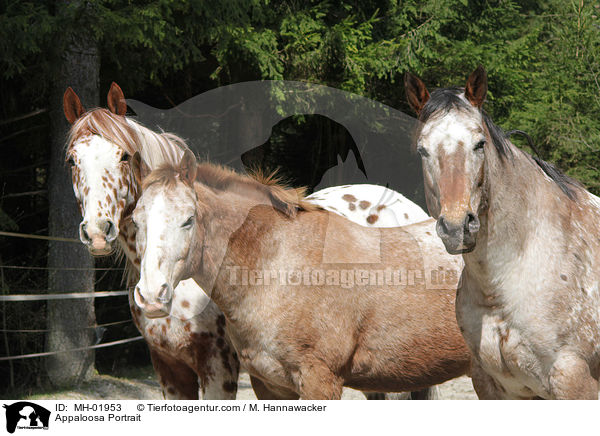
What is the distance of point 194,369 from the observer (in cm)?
404

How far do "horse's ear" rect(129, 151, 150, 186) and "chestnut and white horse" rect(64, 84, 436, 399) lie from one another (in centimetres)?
8

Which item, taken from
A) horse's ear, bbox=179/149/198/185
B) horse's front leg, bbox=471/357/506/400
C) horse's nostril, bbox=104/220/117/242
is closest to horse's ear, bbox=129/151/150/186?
horse's nostril, bbox=104/220/117/242

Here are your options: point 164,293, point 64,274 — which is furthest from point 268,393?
point 64,274

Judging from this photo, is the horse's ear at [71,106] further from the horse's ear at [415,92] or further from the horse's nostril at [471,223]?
the horse's nostril at [471,223]

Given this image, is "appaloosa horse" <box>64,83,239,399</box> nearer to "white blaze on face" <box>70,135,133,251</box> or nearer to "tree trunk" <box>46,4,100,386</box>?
"white blaze on face" <box>70,135,133,251</box>

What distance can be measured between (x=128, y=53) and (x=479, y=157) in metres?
5.22

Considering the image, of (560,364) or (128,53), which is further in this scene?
(128,53)

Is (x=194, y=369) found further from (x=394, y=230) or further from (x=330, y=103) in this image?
(x=330, y=103)

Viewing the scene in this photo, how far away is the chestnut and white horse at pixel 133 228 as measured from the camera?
3.77 m

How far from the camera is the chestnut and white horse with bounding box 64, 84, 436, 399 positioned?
12.4 feet

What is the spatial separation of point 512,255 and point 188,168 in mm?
1644

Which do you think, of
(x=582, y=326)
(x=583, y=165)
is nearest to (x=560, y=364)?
(x=582, y=326)

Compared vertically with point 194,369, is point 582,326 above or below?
above

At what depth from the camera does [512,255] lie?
9.98 feet
